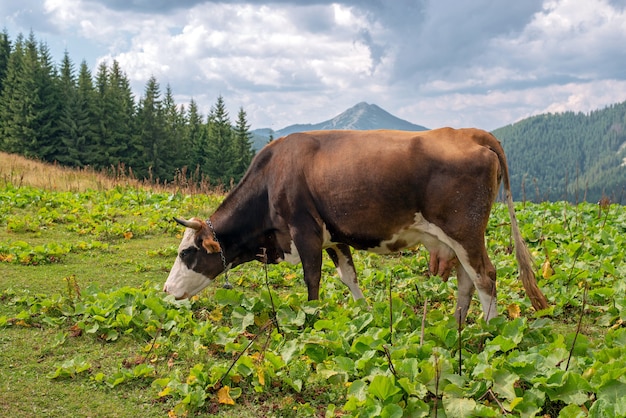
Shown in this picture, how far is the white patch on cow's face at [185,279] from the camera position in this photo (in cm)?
786

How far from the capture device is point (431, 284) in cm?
859

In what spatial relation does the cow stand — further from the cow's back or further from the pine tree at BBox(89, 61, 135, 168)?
the pine tree at BBox(89, 61, 135, 168)

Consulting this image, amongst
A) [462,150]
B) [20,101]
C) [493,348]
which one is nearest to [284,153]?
[462,150]

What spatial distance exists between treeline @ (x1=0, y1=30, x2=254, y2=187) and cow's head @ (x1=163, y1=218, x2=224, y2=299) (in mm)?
43179

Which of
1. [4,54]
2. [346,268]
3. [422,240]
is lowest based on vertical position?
[346,268]

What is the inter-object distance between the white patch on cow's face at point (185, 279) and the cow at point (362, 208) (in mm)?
14

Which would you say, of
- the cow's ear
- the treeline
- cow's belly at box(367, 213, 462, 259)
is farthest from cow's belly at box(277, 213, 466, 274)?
the treeline

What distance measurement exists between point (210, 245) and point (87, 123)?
59931mm

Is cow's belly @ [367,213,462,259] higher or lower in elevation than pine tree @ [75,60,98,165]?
lower

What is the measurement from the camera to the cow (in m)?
6.46

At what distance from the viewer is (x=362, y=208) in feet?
22.5

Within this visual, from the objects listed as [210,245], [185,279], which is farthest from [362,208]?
[185,279]

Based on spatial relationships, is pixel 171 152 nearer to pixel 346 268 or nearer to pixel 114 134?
pixel 114 134

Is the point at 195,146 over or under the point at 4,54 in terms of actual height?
under
